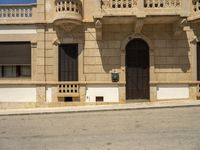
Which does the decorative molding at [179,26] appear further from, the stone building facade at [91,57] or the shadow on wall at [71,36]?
the shadow on wall at [71,36]

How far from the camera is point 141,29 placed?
12.8 m

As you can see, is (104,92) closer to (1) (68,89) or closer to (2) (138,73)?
(1) (68,89)

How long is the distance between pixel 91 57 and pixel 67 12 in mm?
2609

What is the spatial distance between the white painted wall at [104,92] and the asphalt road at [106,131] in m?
3.01

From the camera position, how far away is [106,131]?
23.1 ft

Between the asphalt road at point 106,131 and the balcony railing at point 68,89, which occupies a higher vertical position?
the balcony railing at point 68,89

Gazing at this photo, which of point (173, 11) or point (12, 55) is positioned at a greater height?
point (173, 11)

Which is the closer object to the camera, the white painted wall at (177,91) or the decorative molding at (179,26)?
the decorative molding at (179,26)

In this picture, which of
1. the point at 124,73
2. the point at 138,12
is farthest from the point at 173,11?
the point at 124,73

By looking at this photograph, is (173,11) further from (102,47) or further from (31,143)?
(31,143)

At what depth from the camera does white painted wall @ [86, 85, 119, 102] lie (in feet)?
42.2

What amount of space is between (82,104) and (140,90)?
10.5 ft

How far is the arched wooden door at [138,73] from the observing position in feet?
42.8

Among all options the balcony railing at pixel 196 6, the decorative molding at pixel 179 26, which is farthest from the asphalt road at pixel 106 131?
the balcony railing at pixel 196 6
